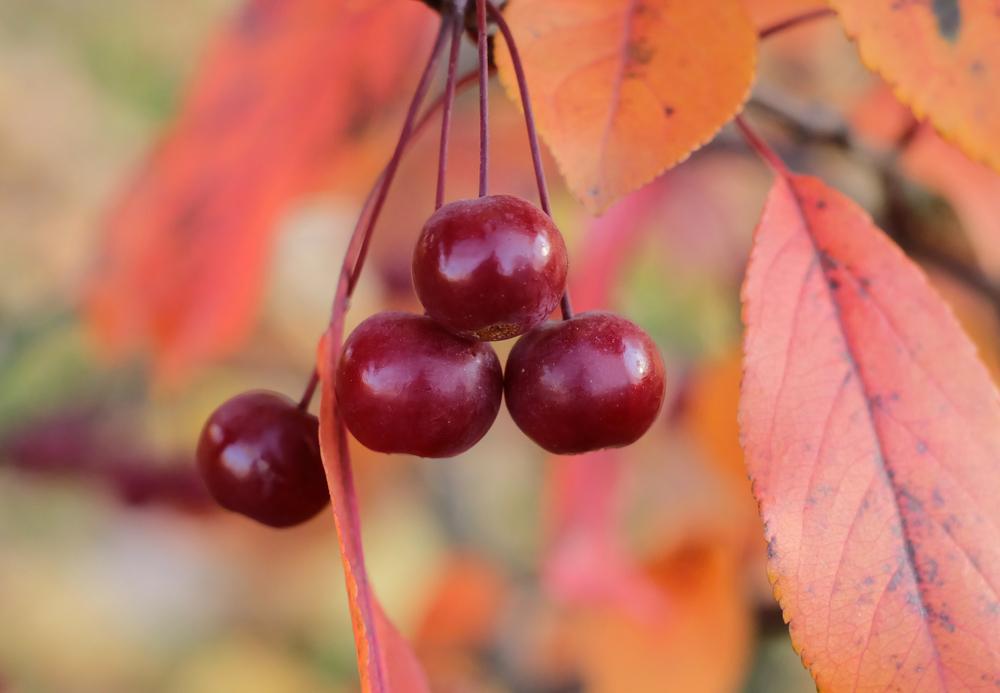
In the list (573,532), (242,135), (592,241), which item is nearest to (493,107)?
(592,241)

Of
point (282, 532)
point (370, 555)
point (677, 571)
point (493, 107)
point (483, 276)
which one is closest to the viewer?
point (483, 276)

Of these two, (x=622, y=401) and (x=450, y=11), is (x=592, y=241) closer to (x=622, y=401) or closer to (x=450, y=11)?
(x=450, y=11)

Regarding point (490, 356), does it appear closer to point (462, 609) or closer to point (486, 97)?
point (486, 97)

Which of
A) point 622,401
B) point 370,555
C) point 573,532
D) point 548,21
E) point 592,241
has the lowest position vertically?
point 370,555

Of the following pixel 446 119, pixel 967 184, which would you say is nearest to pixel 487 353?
pixel 446 119

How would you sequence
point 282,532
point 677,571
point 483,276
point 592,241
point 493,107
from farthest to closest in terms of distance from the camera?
point 282,532 < point 493,107 < point 677,571 < point 592,241 < point 483,276

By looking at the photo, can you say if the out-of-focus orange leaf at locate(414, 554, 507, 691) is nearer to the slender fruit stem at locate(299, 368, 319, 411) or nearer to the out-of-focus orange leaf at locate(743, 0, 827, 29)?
the out-of-focus orange leaf at locate(743, 0, 827, 29)

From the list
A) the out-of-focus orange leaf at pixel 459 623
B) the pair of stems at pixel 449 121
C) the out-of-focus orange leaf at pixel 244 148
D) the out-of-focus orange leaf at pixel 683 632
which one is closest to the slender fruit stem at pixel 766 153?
the pair of stems at pixel 449 121
